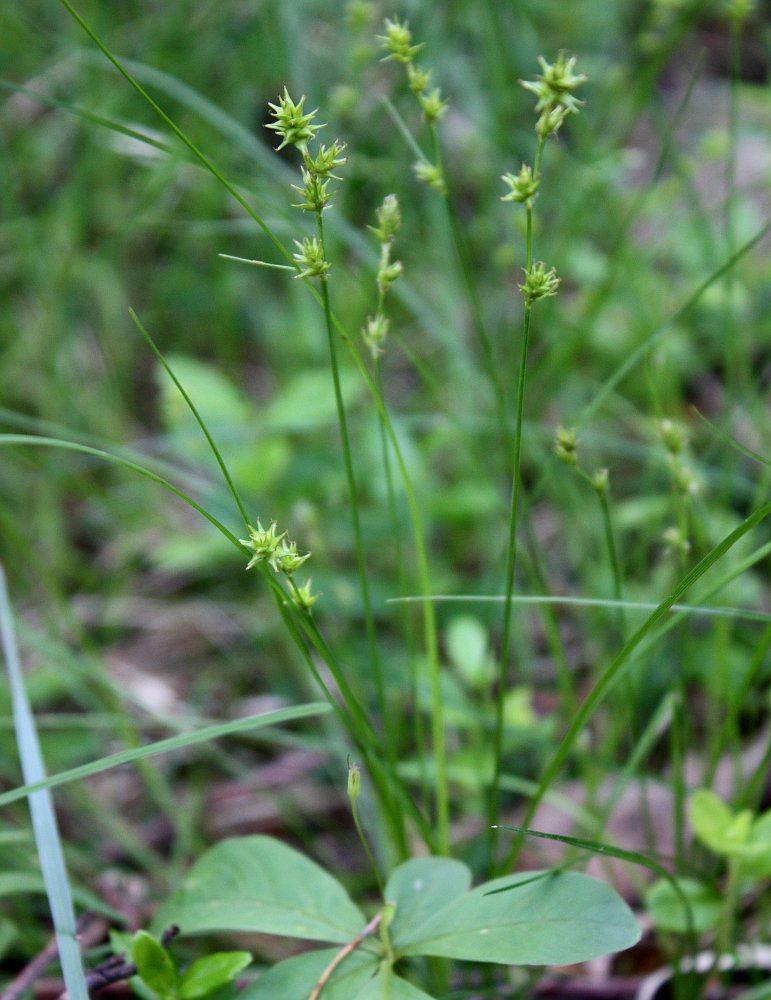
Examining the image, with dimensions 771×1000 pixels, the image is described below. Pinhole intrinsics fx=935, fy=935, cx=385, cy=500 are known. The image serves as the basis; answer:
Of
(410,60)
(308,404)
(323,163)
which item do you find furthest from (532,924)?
(308,404)

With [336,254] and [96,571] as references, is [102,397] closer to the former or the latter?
[96,571]

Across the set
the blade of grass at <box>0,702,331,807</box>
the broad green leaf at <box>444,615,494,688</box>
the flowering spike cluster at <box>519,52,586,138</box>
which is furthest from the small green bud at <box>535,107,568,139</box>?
the broad green leaf at <box>444,615,494,688</box>

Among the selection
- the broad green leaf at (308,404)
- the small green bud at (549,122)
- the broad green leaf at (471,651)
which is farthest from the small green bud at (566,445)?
the broad green leaf at (308,404)

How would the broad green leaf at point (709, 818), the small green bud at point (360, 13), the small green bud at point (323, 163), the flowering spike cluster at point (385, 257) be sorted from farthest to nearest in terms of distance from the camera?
the small green bud at point (360, 13)
the broad green leaf at point (709, 818)
the flowering spike cluster at point (385, 257)
the small green bud at point (323, 163)

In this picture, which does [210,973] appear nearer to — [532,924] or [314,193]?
[532,924]

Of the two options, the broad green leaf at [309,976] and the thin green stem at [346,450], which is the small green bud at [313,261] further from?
the broad green leaf at [309,976]

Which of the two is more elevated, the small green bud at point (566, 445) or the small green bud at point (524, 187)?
the small green bud at point (524, 187)

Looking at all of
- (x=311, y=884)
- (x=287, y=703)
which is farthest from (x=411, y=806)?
(x=287, y=703)
